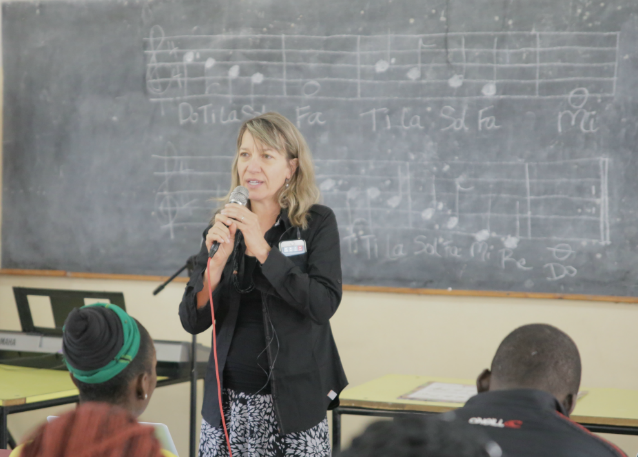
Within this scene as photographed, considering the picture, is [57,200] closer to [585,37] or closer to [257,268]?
[257,268]

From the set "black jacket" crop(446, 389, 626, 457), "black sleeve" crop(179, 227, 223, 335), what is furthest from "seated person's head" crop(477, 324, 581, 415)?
"black sleeve" crop(179, 227, 223, 335)

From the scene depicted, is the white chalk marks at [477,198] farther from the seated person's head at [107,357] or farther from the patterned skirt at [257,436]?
the seated person's head at [107,357]

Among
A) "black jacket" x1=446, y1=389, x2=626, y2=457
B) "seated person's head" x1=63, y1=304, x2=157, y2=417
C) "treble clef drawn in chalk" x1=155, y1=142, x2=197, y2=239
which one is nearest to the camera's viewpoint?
"black jacket" x1=446, y1=389, x2=626, y2=457

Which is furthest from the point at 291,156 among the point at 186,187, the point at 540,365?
the point at 186,187

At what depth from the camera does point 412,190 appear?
3357 mm

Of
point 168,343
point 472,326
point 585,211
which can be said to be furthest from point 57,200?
point 585,211

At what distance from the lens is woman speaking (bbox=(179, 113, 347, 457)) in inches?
68.9

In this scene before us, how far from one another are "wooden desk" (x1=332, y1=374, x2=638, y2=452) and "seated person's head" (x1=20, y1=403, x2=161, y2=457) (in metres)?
1.31

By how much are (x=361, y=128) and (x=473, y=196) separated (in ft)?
2.16

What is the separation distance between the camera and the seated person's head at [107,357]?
3.78 feet

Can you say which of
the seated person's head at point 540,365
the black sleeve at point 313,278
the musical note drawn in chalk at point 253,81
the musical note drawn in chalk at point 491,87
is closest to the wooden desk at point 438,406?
the black sleeve at point 313,278

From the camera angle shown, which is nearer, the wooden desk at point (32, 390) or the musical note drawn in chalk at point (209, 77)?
the wooden desk at point (32, 390)

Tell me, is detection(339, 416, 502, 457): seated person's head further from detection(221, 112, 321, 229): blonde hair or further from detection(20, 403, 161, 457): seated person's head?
detection(221, 112, 321, 229): blonde hair

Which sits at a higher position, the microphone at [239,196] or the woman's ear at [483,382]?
the microphone at [239,196]
